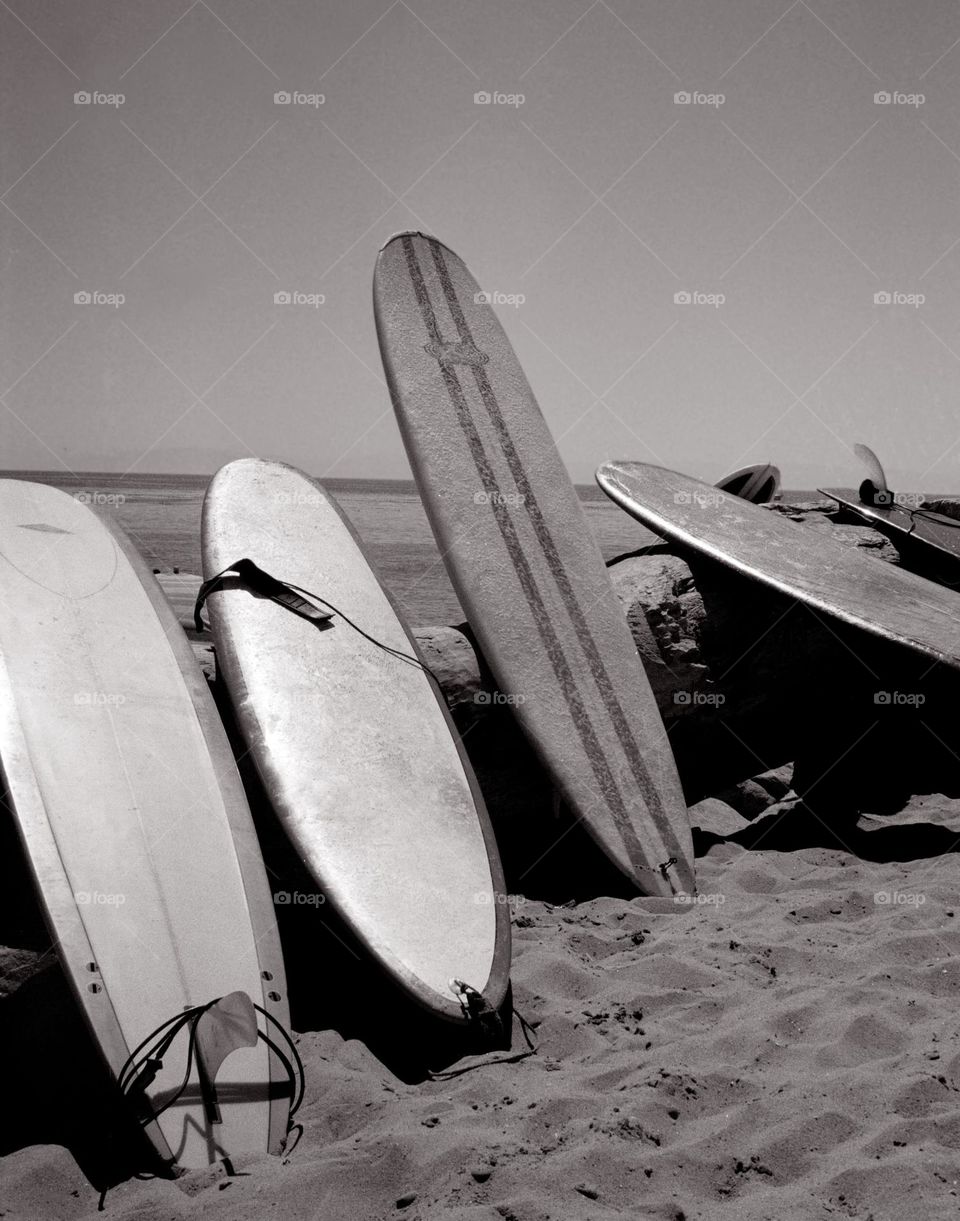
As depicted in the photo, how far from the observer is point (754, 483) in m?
4.91

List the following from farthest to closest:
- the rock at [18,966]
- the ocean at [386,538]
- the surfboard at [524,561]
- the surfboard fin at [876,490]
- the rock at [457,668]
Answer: the ocean at [386,538]
the surfboard fin at [876,490]
the rock at [457,668]
the surfboard at [524,561]
the rock at [18,966]

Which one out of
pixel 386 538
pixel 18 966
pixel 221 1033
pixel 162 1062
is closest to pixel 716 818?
pixel 221 1033

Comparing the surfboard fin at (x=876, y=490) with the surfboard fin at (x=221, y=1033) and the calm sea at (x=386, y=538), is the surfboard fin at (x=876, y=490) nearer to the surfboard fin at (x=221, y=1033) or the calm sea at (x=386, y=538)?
the calm sea at (x=386, y=538)

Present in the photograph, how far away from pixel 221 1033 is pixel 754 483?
12.3 ft

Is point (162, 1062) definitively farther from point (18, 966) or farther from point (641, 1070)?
point (641, 1070)

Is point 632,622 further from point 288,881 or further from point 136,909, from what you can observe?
point 136,909

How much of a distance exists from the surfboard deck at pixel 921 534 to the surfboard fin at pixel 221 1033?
139 inches

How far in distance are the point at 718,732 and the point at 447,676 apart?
1037mm

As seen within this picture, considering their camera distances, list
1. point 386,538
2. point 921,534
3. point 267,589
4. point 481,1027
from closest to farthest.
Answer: point 481,1027 → point 267,589 → point 921,534 → point 386,538

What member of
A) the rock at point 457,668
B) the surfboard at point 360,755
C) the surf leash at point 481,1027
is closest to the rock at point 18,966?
the surfboard at point 360,755

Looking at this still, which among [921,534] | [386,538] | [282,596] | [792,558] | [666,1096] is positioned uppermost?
[921,534]

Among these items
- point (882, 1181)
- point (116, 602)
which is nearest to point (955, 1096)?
point (882, 1181)

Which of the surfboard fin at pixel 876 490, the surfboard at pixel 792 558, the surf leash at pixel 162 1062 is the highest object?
the surfboard fin at pixel 876 490

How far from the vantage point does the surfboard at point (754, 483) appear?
491 centimetres
